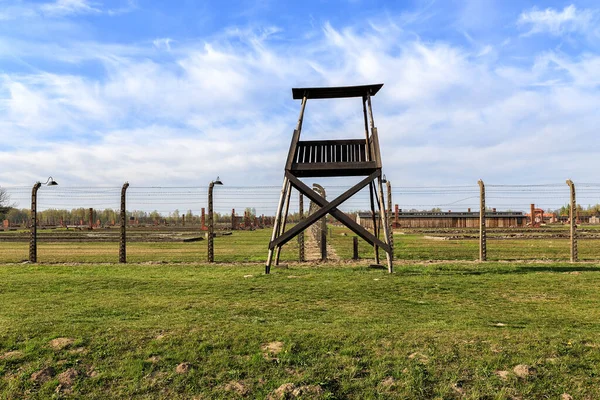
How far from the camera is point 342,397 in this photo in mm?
3807

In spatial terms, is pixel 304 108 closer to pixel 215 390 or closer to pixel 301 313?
pixel 301 313

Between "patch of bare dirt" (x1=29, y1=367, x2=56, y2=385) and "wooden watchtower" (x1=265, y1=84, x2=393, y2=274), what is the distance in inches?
276

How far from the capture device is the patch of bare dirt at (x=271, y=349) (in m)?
4.44

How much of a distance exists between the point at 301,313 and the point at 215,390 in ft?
7.94

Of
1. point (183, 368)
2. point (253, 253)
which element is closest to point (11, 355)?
point (183, 368)

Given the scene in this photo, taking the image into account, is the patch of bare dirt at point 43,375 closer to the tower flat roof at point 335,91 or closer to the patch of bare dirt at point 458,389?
the patch of bare dirt at point 458,389

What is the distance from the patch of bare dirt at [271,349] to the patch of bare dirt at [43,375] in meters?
2.14

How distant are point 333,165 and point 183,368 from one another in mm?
8132

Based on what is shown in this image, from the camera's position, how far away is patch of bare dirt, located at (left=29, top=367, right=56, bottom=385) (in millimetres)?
4184

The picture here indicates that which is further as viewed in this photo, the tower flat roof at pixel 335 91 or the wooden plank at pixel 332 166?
the tower flat roof at pixel 335 91

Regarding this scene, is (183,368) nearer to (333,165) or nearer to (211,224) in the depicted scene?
(333,165)

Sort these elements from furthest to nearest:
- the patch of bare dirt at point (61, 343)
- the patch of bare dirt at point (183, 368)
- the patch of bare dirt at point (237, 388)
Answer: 1. the patch of bare dirt at point (61, 343)
2. the patch of bare dirt at point (183, 368)
3. the patch of bare dirt at point (237, 388)

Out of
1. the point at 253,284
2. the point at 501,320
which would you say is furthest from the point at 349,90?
the point at 501,320

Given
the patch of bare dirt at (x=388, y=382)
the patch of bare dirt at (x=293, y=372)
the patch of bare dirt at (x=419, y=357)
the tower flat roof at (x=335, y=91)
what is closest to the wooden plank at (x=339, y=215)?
the tower flat roof at (x=335, y=91)
